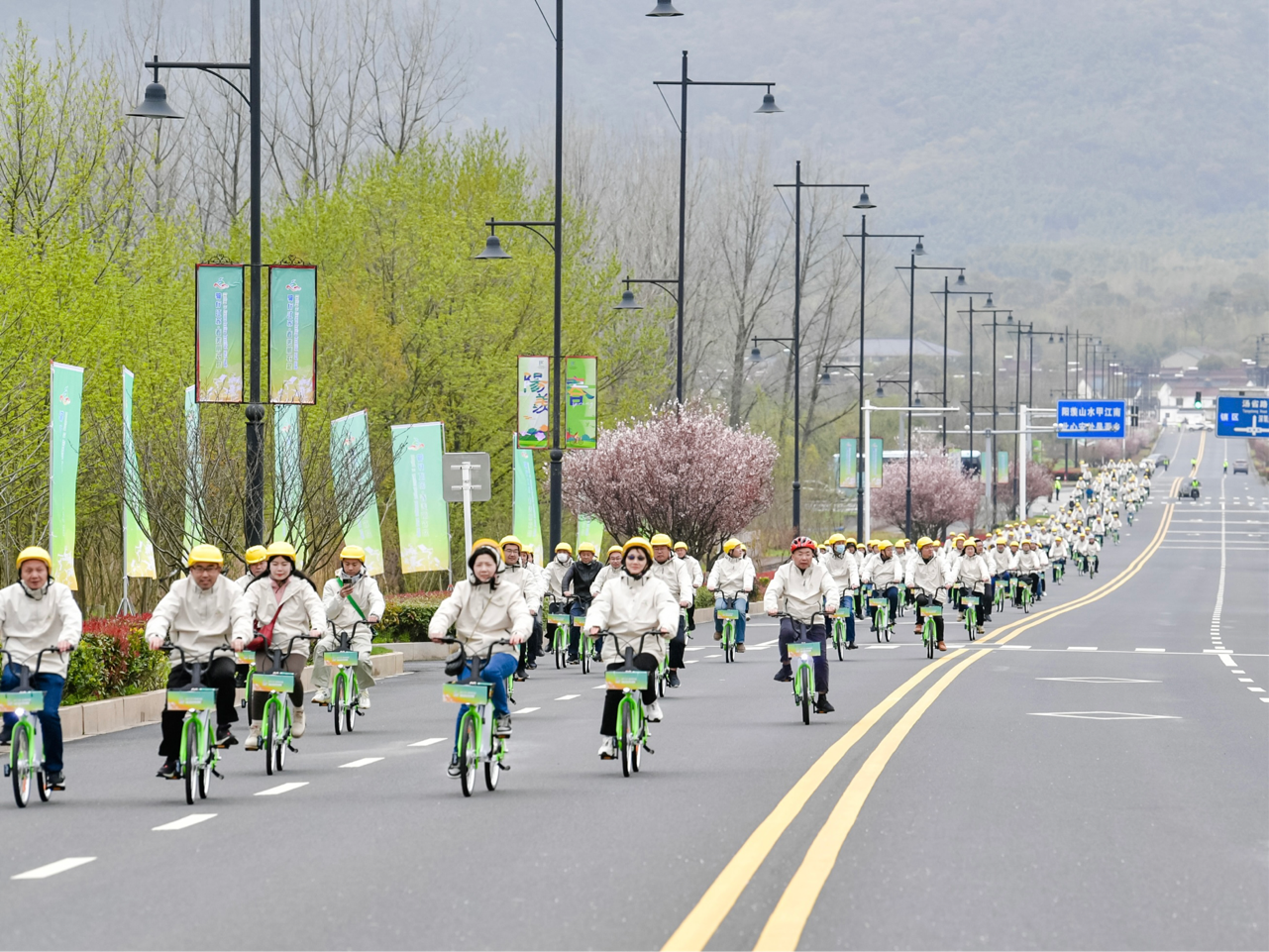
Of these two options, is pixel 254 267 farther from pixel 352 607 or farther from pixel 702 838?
pixel 702 838

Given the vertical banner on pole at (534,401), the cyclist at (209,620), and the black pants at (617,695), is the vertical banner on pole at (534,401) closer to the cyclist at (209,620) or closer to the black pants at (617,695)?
the black pants at (617,695)

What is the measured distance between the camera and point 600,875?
9.23 metres

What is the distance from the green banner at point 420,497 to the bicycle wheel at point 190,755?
64.9ft

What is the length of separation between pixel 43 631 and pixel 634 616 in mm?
3985

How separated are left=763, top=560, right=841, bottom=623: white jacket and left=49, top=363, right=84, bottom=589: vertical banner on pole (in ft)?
28.2

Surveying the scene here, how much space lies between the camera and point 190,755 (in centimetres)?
1228

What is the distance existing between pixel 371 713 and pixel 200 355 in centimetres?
517

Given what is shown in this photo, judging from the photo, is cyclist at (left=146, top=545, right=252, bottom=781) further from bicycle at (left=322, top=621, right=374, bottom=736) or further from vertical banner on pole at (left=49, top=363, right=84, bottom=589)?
vertical banner on pole at (left=49, top=363, right=84, bottom=589)

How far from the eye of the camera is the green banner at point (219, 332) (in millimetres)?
22422

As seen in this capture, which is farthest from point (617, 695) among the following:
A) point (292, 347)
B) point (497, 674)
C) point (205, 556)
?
point (292, 347)

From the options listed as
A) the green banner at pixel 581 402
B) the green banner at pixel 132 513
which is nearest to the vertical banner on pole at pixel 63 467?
the green banner at pixel 132 513

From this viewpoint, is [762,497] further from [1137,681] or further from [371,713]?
[371,713]

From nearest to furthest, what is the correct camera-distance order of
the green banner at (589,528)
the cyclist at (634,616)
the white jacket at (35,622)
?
the white jacket at (35,622), the cyclist at (634,616), the green banner at (589,528)

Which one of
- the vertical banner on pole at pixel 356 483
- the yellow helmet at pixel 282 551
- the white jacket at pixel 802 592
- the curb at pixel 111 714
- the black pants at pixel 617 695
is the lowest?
the curb at pixel 111 714
